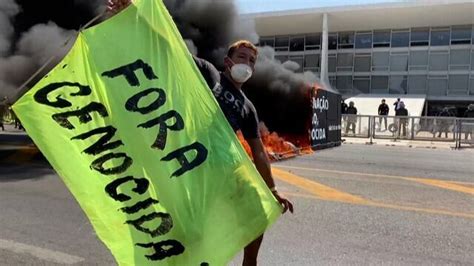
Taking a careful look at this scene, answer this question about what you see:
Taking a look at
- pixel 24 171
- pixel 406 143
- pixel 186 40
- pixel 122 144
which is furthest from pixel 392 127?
pixel 122 144

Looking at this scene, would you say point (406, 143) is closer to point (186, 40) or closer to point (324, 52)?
point (186, 40)

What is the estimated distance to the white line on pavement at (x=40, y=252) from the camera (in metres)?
3.66

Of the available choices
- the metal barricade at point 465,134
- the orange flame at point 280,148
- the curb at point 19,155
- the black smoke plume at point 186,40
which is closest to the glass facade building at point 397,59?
the metal barricade at point 465,134

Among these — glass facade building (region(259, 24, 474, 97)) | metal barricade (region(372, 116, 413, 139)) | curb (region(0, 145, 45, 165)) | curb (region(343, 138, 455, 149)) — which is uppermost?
glass facade building (region(259, 24, 474, 97))

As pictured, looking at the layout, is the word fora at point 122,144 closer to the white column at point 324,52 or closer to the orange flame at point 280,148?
the orange flame at point 280,148

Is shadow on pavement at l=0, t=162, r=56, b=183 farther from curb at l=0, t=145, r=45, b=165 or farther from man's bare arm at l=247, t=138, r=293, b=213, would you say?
man's bare arm at l=247, t=138, r=293, b=213

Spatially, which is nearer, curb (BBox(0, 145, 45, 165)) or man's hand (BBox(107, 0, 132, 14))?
man's hand (BBox(107, 0, 132, 14))

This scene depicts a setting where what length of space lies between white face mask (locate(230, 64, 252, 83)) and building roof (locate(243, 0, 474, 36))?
30.5m

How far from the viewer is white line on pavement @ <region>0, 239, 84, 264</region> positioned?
12.0 feet

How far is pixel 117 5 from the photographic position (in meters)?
2.40

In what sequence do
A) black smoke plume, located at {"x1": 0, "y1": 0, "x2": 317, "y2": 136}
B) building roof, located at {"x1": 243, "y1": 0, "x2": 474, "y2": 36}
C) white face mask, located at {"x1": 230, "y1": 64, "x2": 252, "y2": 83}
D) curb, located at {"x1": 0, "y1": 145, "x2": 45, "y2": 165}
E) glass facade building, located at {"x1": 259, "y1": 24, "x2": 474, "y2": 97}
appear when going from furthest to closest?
1. glass facade building, located at {"x1": 259, "y1": 24, "x2": 474, "y2": 97}
2. building roof, located at {"x1": 243, "y1": 0, "x2": 474, "y2": 36}
3. black smoke plume, located at {"x1": 0, "y1": 0, "x2": 317, "y2": 136}
4. curb, located at {"x1": 0, "y1": 145, "x2": 45, "y2": 165}
5. white face mask, located at {"x1": 230, "y1": 64, "x2": 252, "y2": 83}

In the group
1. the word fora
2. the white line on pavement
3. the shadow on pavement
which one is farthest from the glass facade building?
the word fora

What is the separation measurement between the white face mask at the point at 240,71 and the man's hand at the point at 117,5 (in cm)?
65

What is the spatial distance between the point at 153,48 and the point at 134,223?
826mm
